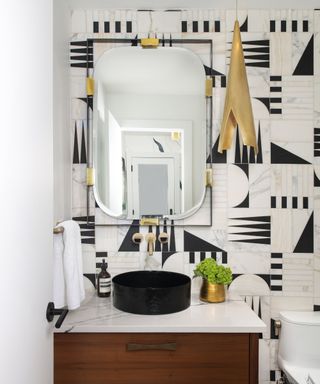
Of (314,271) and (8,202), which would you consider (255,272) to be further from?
(8,202)

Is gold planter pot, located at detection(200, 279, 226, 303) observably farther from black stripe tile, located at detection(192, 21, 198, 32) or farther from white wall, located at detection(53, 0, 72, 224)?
black stripe tile, located at detection(192, 21, 198, 32)

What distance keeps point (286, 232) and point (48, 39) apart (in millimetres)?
1506

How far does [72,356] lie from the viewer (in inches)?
58.8

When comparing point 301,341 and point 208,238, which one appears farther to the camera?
point 208,238

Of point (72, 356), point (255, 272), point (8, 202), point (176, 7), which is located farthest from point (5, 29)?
point (255, 272)

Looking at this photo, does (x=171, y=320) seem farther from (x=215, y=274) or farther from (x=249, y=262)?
(x=249, y=262)

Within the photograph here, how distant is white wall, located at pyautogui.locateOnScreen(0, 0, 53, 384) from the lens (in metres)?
0.84

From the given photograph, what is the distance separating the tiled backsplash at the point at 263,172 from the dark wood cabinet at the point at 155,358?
529mm

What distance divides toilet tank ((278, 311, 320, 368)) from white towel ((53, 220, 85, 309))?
3.45 feet

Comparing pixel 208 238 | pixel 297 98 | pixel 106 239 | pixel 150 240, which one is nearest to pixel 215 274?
pixel 208 238

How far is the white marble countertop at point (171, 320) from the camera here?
58.0 inches

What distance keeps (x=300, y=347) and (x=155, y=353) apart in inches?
30.6

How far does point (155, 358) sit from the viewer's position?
1.49 meters

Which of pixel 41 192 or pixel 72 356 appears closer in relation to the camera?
pixel 41 192
